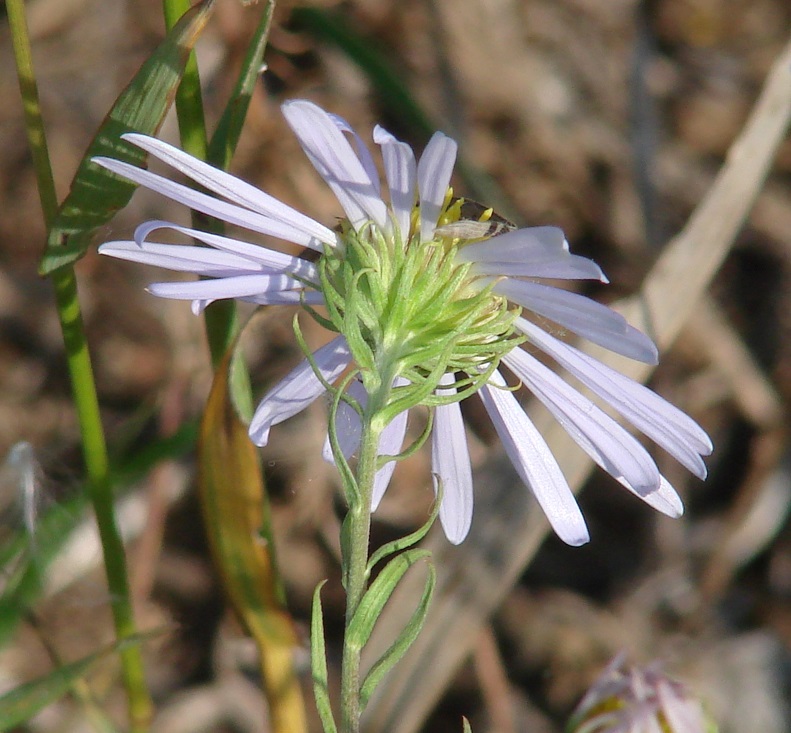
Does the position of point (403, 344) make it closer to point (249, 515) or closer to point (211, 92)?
point (249, 515)

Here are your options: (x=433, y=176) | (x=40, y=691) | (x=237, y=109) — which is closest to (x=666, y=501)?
(x=433, y=176)

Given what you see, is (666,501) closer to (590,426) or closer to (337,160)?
(590,426)

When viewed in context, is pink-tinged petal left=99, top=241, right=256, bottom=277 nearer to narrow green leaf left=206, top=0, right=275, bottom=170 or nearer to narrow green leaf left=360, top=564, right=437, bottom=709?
narrow green leaf left=206, top=0, right=275, bottom=170

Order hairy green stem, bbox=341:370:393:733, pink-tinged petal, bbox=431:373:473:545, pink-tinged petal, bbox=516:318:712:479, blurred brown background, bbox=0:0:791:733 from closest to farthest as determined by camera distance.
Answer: hairy green stem, bbox=341:370:393:733 → pink-tinged petal, bbox=516:318:712:479 → pink-tinged petal, bbox=431:373:473:545 → blurred brown background, bbox=0:0:791:733

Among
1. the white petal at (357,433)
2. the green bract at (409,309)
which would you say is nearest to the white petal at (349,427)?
the white petal at (357,433)

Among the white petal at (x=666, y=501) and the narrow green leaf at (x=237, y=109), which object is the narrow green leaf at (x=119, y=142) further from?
the white petal at (x=666, y=501)

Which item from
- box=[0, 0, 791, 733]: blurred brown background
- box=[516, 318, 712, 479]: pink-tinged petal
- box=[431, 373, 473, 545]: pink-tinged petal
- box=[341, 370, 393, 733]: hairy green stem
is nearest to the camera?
box=[341, 370, 393, 733]: hairy green stem

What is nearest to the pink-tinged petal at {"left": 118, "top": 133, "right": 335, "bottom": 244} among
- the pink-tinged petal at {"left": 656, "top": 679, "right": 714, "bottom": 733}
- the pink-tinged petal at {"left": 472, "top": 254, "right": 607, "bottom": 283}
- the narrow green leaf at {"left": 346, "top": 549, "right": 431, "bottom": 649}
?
the pink-tinged petal at {"left": 472, "top": 254, "right": 607, "bottom": 283}

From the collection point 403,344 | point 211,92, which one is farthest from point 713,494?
Result: point 403,344
